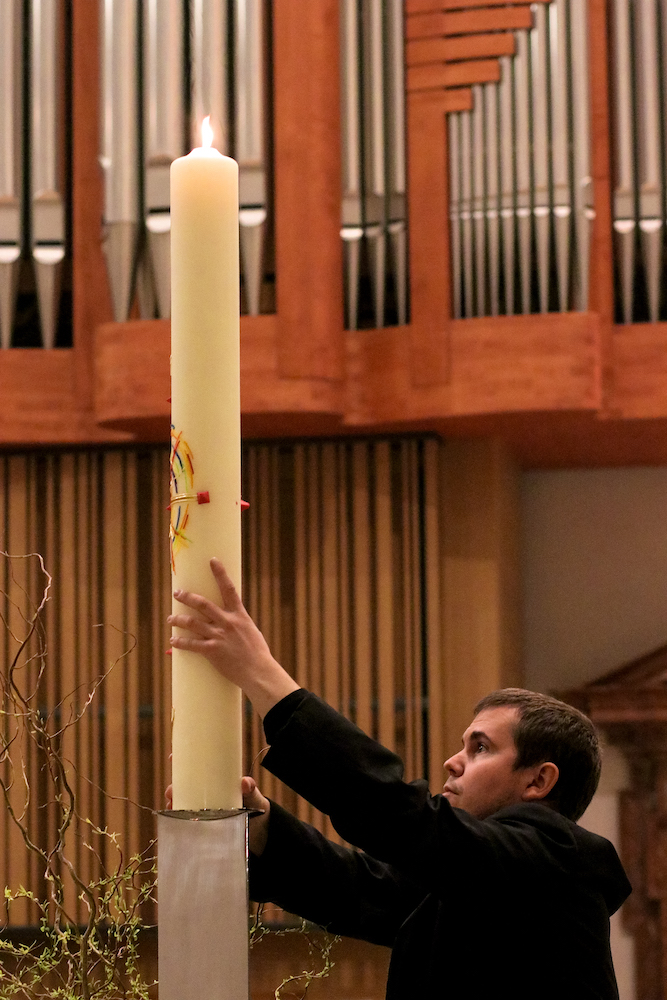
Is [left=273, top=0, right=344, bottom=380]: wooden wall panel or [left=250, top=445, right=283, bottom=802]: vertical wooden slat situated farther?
[left=250, top=445, right=283, bottom=802]: vertical wooden slat

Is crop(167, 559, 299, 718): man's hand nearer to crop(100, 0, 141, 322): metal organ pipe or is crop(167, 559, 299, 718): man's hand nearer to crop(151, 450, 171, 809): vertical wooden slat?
crop(100, 0, 141, 322): metal organ pipe

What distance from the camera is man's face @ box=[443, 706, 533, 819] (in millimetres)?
2127

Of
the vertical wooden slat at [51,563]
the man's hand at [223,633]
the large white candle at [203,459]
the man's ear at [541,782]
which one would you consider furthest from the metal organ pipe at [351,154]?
the man's hand at [223,633]

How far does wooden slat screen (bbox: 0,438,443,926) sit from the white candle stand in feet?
11.6

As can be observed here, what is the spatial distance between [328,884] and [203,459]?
102 centimetres

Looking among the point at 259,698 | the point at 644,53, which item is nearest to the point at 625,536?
the point at 644,53

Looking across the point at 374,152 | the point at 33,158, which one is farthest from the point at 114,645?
the point at 374,152

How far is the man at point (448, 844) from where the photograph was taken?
5.16 ft

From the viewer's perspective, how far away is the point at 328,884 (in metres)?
2.13

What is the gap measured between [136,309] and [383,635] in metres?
1.48

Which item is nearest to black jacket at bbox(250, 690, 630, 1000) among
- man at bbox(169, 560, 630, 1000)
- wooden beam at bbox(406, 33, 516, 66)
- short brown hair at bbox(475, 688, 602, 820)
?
man at bbox(169, 560, 630, 1000)

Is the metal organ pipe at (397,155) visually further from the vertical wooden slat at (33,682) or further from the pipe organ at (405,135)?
the vertical wooden slat at (33,682)

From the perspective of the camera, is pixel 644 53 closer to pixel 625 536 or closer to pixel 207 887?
pixel 625 536

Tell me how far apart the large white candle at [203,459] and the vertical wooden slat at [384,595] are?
11.4ft
